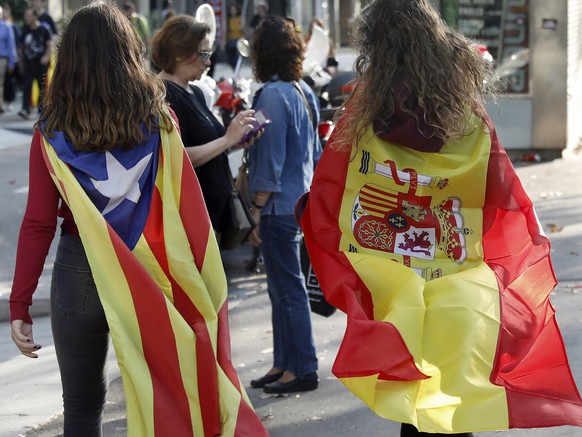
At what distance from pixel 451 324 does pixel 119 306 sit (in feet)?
3.43

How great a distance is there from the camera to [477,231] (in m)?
3.88

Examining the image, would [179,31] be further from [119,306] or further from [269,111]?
[119,306]

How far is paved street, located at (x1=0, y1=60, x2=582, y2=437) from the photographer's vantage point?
5.39 metres

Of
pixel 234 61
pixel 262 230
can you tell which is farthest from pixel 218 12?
pixel 262 230

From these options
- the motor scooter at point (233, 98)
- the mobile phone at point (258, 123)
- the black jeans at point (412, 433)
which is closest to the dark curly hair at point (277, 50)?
the mobile phone at point (258, 123)

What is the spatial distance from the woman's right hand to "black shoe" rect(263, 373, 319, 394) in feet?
4.63

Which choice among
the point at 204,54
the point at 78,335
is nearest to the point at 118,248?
the point at 78,335

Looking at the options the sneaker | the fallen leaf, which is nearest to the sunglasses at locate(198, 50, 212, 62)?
the fallen leaf

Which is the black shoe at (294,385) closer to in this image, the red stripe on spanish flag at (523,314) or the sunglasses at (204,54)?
the sunglasses at (204,54)

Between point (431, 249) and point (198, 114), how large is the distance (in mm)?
1565

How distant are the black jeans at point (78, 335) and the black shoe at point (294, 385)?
209 cm

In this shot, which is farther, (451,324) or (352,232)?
(352,232)

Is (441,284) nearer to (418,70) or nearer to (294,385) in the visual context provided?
(418,70)

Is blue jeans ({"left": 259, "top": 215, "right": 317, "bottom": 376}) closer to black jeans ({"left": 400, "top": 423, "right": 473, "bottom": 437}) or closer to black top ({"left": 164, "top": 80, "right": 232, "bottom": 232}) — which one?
black top ({"left": 164, "top": 80, "right": 232, "bottom": 232})
